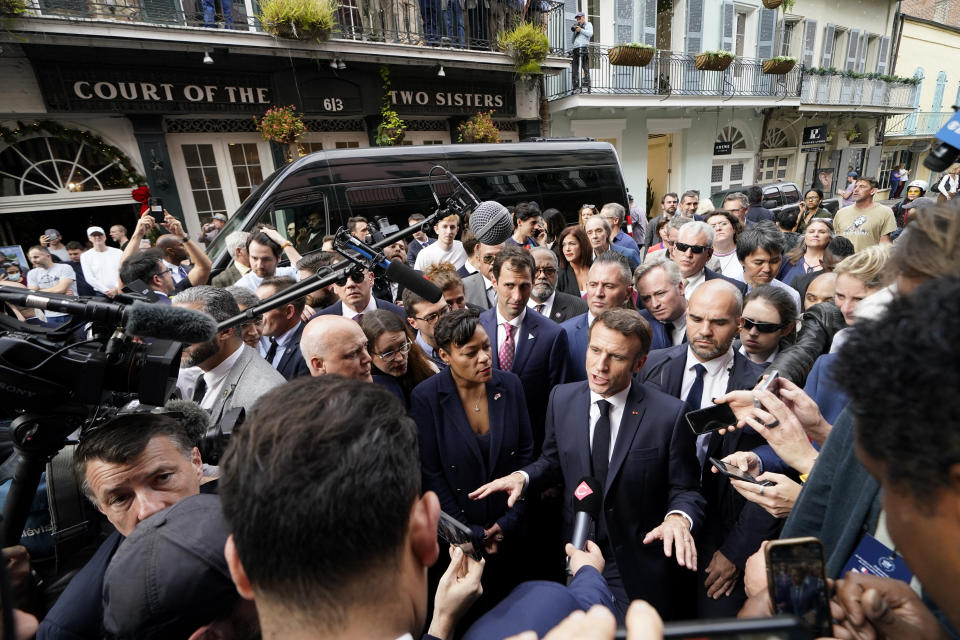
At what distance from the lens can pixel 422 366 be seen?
9.48ft

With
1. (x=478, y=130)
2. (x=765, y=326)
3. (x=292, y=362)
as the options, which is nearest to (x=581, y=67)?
(x=478, y=130)

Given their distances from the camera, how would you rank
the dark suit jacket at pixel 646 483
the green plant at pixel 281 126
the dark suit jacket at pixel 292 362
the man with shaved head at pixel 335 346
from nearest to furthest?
1. the dark suit jacket at pixel 646 483
2. the man with shaved head at pixel 335 346
3. the dark suit jacket at pixel 292 362
4. the green plant at pixel 281 126

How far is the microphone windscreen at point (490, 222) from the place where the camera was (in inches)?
84.5

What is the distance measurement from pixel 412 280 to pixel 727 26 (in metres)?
17.5

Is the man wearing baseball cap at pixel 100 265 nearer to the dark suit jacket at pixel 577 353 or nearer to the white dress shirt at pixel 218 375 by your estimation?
the white dress shirt at pixel 218 375

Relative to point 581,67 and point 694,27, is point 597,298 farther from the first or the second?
point 694,27

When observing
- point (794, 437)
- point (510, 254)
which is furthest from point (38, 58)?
point (794, 437)

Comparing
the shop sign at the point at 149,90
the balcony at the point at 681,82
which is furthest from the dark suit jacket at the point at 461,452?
the balcony at the point at 681,82

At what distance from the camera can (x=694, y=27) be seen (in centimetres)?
1388

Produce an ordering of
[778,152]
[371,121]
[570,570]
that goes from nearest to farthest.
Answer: [570,570] < [371,121] < [778,152]

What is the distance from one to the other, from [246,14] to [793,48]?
58.6 feet

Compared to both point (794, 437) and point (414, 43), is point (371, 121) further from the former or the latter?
point (794, 437)

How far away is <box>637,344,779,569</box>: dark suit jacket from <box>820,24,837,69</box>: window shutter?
2080 centimetres

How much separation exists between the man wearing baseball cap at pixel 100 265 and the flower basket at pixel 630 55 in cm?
1202
